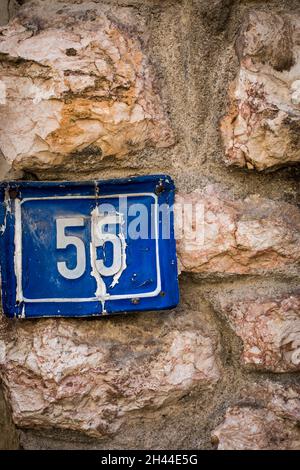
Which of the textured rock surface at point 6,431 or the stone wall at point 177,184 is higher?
the stone wall at point 177,184

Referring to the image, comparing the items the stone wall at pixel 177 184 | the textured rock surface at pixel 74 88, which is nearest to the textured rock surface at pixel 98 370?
the stone wall at pixel 177 184

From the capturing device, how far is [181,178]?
2.93 ft

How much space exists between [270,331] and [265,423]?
0.13 meters

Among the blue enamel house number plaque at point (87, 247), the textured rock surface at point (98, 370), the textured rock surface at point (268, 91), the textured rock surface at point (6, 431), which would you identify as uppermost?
the textured rock surface at point (268, 91)

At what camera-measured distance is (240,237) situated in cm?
86

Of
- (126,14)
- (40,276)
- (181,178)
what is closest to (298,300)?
(181,178)

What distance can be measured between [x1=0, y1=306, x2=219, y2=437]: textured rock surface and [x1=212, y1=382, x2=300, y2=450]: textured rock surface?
2.6 inches

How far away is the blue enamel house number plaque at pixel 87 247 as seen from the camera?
2.83 ft

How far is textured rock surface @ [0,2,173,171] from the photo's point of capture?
33.3 inches

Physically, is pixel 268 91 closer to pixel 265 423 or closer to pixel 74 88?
pixel 74 88

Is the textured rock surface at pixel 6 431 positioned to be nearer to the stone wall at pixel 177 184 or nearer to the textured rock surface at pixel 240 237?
the stone wall at pixel 177 184

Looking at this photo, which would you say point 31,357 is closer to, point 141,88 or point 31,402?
point 31,402

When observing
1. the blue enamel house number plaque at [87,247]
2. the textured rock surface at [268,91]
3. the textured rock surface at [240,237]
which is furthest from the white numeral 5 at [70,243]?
the textured rock surface at [268,91]

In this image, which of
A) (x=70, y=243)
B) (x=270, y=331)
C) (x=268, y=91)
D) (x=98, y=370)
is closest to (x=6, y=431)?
(x=98, y=370)
